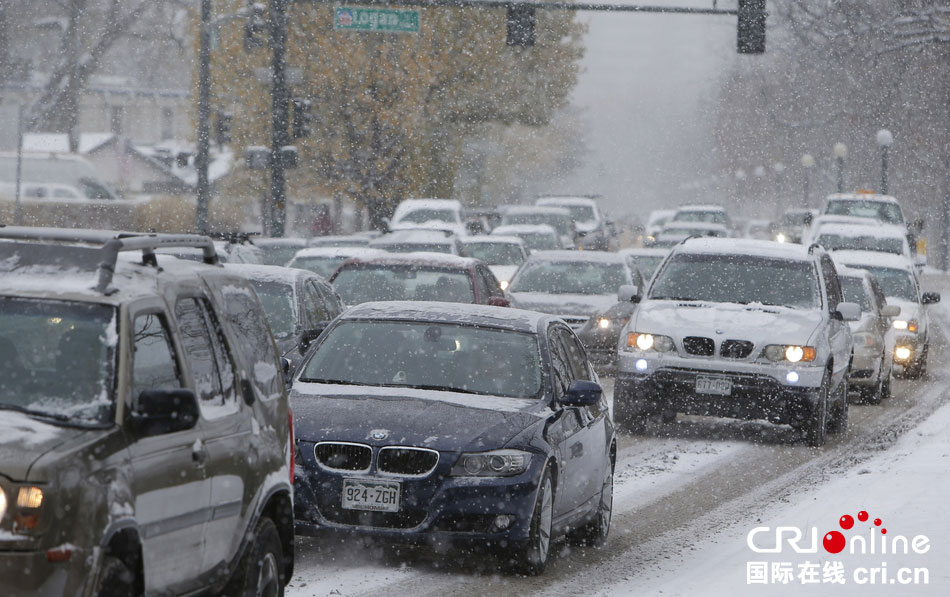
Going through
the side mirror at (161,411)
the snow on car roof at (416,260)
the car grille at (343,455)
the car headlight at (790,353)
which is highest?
the side mirror at (161,411)

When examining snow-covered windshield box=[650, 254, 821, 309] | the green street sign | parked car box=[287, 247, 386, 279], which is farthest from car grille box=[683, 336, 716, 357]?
the green street sign

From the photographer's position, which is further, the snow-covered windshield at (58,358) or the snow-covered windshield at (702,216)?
the snow-covered windshield at (702,216)

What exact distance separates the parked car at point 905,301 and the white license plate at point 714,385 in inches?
343

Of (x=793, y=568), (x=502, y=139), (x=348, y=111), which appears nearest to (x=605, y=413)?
(x=793, y=568)

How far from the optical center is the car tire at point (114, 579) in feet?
18.1

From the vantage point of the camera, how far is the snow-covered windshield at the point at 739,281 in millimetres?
16922

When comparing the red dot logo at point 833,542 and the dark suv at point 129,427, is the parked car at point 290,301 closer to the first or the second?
the red dot logo at point 833,542

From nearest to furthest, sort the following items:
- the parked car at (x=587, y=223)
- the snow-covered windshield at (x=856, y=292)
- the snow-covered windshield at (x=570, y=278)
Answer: the snow-covered windshield at (x=856, y=292)
the snow-covered windshield at (x=570, y=278)
the parked car at (x=587, y=223)

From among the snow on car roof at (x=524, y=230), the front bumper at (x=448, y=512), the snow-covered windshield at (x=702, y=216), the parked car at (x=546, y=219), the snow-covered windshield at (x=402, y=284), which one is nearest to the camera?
the front bumper at (x=448, y=512)


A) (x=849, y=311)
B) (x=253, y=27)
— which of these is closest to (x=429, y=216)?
(x=253, y=27)

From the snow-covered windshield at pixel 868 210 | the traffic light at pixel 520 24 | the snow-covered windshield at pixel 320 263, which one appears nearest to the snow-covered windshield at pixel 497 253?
the traffic light at pixel 520 24

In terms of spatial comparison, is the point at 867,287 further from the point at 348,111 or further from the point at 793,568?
the point at 348,111

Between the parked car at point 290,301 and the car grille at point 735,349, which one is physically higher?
the parked car at point 290,301

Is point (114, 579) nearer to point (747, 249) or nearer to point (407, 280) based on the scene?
point (747, 249)
